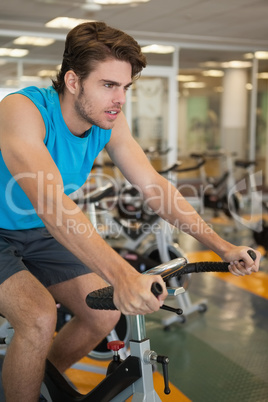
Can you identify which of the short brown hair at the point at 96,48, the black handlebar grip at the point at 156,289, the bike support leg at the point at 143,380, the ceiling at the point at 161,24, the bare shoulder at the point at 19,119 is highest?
the ceiling at the point at 161,24

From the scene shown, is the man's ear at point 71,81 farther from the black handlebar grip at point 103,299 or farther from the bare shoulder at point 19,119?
the black handlebar grip at point 103,299

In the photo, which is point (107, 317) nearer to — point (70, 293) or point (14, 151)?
point (70, 293)

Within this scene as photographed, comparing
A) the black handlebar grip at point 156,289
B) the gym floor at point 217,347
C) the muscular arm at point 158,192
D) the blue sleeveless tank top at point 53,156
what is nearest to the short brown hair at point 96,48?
the blue sleeveless tank top at point 53,156

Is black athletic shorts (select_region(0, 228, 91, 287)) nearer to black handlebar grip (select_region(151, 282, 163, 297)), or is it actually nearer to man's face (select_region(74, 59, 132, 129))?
man's face (select_region(74, 59, 132, 129))

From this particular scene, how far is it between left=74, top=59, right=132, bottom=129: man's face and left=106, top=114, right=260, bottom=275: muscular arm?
0.92 feet

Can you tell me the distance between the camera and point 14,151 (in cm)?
124

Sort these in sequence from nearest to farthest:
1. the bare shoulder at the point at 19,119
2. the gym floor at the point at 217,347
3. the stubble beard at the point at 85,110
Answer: the bare shoulder at the point at 19,119 → the stubble beard at the point at 85,110 → the gym floor at the point at 217,347

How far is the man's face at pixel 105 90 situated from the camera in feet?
4.43

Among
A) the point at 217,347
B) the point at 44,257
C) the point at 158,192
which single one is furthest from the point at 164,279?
the point at 217,347

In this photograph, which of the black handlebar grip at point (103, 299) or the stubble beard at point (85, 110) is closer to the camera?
the black handlebar grip at point (103, 299)

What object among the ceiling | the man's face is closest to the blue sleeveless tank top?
the man's face

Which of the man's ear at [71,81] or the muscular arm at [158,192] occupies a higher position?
the man's ear at [71,81]

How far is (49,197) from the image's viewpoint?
1224 mm

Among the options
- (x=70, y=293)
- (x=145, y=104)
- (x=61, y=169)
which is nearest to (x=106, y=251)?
(x=61, y=169)
